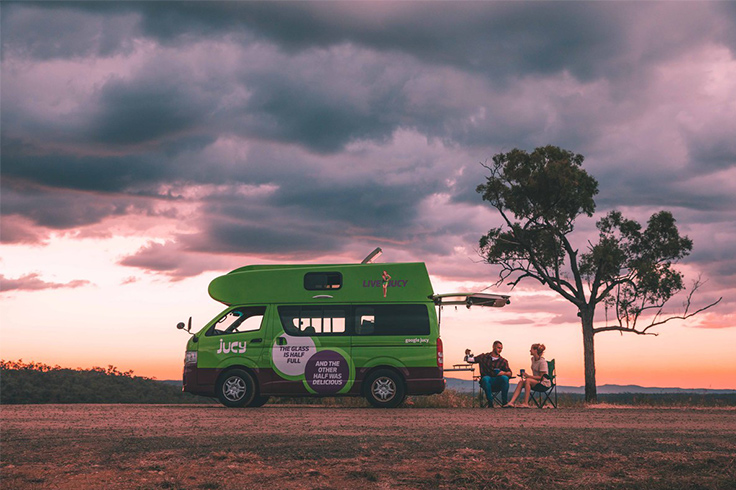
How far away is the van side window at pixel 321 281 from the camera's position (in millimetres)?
16953

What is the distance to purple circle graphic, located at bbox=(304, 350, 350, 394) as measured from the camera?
16620 mm

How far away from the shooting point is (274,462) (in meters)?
8.27

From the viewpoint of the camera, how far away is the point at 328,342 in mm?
16719

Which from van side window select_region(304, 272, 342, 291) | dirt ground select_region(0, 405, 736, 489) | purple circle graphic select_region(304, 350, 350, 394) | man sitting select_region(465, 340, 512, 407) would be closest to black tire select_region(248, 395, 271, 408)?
purple circle graphic select_region(304, 350, 350, 394)

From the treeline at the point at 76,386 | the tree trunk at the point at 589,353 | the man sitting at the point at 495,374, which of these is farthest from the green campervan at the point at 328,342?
the tree trunk at the point at 589,353

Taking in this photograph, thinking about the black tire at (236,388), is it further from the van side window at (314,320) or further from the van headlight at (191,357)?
the van side window at (314,320)

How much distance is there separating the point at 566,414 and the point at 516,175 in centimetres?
1430

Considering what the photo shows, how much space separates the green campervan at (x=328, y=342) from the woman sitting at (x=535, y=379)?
7.32 ft

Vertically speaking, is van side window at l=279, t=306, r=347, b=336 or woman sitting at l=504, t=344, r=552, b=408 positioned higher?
van side window at l=279, t=306, r=347, b=336

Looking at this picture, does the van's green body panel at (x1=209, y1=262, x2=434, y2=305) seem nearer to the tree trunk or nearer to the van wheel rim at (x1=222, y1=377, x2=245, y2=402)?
the van wheel rim at (x1=222, y1=377, x2=245, y2=402)

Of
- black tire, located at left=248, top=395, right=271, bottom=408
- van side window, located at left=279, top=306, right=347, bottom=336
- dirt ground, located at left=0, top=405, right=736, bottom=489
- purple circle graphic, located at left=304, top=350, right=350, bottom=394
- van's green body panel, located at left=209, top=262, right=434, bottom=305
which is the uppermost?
van's green body panel, located at left=209, top=262, right=434, bottom=305

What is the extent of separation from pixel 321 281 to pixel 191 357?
3.34 meters

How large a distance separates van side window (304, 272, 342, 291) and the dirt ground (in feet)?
14.8

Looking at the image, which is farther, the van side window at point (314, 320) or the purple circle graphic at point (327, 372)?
the van side window at point (314, 320)
